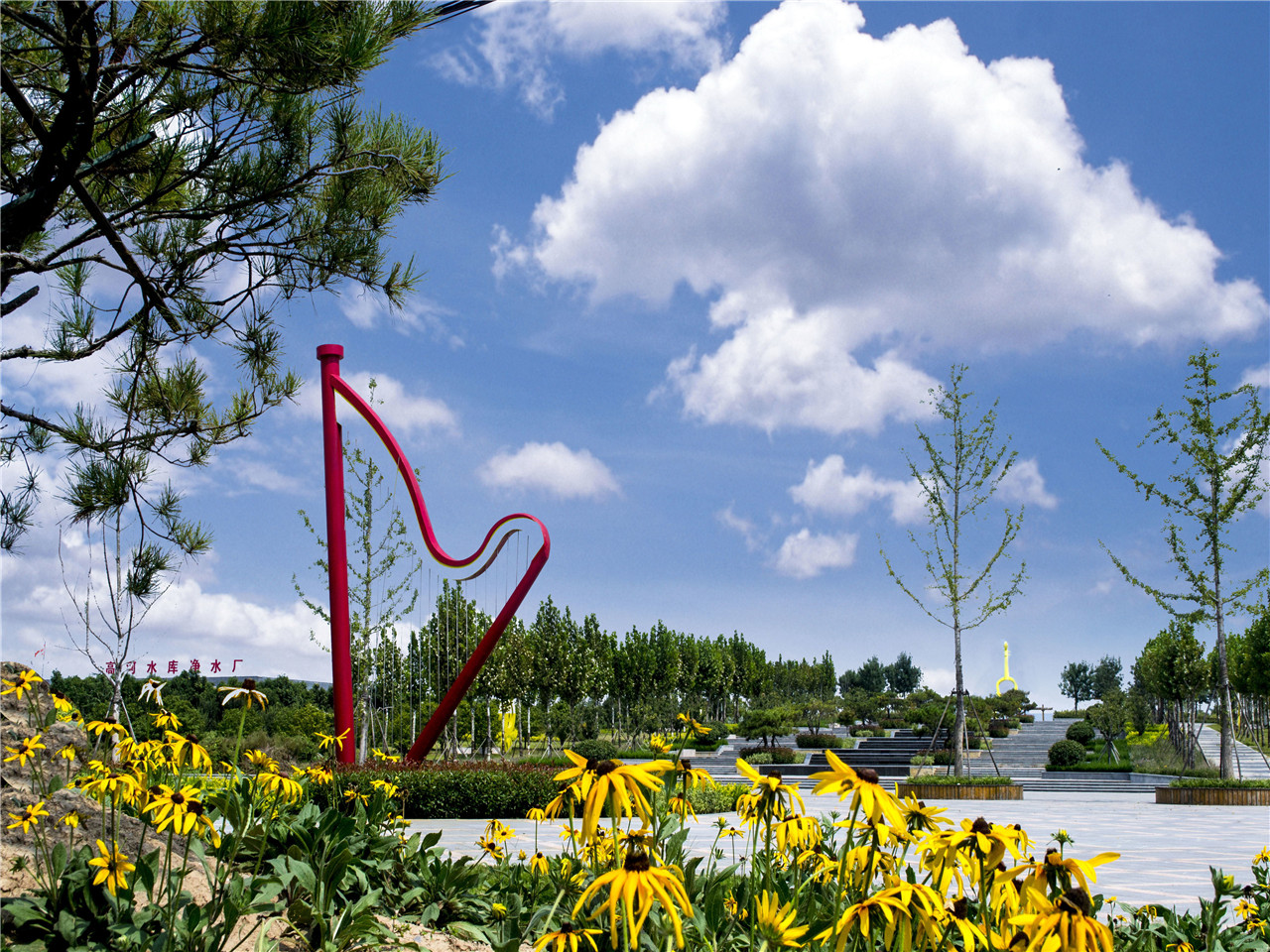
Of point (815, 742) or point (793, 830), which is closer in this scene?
point (793, 830)

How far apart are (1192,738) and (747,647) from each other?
19.2 metres

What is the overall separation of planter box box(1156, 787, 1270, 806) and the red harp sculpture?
1019cm

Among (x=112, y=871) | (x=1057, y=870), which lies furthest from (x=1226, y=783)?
(x=112, y=871)

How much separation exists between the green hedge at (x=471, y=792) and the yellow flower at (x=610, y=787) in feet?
26.8

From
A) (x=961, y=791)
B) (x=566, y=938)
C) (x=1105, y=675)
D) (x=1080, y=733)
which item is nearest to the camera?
(x=566, y=938)

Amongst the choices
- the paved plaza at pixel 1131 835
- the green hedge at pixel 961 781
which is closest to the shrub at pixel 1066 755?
the paved plaza at pixel 1131 835

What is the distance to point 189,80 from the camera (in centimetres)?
626

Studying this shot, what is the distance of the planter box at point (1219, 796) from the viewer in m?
12.5

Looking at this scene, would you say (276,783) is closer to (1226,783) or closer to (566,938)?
(566,938)

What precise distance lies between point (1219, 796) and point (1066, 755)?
6927 mm

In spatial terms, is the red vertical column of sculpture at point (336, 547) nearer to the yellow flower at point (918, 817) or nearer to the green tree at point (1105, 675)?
the yellow flower at point (918, 817)

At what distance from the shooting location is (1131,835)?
879 cm

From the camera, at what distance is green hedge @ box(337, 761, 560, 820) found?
364 inches

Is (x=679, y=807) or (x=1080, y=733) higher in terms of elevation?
(x=679, y=807)
